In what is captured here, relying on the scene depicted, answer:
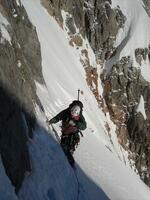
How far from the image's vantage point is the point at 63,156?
12.9 metres

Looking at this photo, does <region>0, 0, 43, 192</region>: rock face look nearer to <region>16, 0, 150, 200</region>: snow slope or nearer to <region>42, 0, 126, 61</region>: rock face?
<region>16, 0, 150, 200</region>: snow slope

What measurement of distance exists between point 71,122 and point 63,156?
92cm

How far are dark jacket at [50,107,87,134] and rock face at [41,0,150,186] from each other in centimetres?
3432

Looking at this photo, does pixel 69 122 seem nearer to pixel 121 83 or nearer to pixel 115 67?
pixel 115 67

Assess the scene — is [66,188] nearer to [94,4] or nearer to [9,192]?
[9,192]

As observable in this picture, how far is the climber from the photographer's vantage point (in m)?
12.2

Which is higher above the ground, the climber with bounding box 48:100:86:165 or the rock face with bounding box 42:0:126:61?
the rock face with bounding box 42:0:126:61

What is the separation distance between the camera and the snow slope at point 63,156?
11.3m

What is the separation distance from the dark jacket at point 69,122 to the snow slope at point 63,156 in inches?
17.7

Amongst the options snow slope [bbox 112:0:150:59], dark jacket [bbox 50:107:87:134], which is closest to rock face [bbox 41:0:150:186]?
snow slope [bbox 112:0:150:59]

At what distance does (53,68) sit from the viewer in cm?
3069

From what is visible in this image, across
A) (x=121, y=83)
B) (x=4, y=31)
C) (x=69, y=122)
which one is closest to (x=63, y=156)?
(x=69, y=122)

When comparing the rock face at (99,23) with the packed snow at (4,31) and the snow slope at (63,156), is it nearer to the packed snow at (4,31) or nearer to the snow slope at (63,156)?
the snow slope at (63,156)

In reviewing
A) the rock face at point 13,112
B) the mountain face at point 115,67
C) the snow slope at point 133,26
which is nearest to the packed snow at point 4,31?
the rock face at point 13,112
